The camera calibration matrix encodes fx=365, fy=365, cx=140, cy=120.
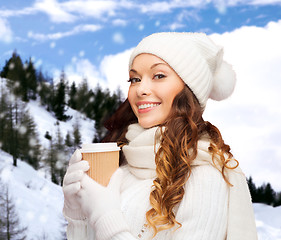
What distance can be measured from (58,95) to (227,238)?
45.6 meters

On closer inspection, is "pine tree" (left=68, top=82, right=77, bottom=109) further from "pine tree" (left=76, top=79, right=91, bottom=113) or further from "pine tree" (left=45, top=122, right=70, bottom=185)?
"pine tree" (left=45, top=122, right=70, bottom=185)

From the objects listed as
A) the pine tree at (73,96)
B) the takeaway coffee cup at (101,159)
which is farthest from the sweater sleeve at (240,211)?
the pine tree at (73,96)

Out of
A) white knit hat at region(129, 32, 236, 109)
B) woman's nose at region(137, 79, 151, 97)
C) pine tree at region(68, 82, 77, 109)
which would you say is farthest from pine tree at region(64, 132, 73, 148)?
woman's nose at region(137, 79, 151, 97)

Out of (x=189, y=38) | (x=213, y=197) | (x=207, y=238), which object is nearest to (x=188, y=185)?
(x=213, y=197)

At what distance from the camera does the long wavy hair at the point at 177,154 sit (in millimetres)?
2576

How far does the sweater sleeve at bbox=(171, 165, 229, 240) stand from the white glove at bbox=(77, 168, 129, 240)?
16.4 inches

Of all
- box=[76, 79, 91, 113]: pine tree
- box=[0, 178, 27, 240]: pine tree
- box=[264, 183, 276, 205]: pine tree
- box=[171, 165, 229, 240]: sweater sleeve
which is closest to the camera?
box=[171, 165, 229, 240]: sweater sleeve

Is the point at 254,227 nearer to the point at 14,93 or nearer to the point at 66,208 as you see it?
the point at 66,208

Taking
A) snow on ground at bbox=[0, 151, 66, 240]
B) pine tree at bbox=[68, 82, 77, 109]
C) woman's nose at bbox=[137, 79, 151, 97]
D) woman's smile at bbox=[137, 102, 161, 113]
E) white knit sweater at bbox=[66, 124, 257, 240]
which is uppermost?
pine tree at bbox=[68, 82, 77, 109]

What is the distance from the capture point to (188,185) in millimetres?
2643

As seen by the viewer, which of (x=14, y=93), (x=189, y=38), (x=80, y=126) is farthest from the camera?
(x=80, y=126)

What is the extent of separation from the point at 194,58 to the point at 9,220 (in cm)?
2796

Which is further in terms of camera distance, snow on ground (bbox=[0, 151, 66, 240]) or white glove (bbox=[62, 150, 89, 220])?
snow on ground (bbox=[0, 151, 66, 240])

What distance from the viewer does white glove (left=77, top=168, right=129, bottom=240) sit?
8.13 feet
